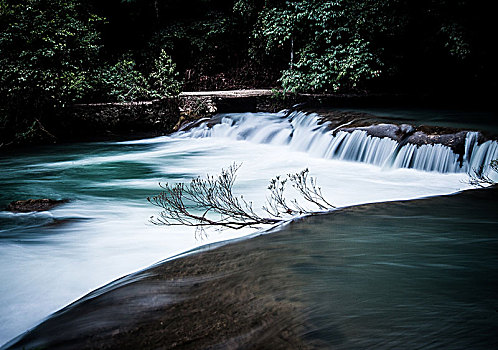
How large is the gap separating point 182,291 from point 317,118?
345 inches

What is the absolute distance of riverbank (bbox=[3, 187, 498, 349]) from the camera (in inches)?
84.3

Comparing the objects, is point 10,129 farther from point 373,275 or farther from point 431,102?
point 431,102

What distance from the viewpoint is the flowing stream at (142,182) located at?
4.05 metres

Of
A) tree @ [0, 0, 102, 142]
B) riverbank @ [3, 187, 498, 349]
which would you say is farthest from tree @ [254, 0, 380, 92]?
riverbank @ [3, 187, 498, 349]

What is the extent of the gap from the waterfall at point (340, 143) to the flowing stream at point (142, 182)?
1.0 inches

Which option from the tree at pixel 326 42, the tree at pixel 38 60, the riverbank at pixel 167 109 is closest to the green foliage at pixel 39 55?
the tree at pixel 38 60

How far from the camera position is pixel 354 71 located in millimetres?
13062

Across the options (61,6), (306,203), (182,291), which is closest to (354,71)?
(306,203)

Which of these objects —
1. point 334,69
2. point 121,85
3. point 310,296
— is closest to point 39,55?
point 121,85

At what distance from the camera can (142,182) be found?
816cm

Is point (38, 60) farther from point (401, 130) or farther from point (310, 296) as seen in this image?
point (310, 296)

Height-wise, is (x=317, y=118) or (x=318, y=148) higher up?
(x=317, y=118)

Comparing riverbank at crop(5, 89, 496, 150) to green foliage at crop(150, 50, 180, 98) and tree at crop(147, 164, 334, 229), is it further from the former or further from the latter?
tree at crop(147, 164, 334, 229)

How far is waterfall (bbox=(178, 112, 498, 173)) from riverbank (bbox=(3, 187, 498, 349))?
3536mm
